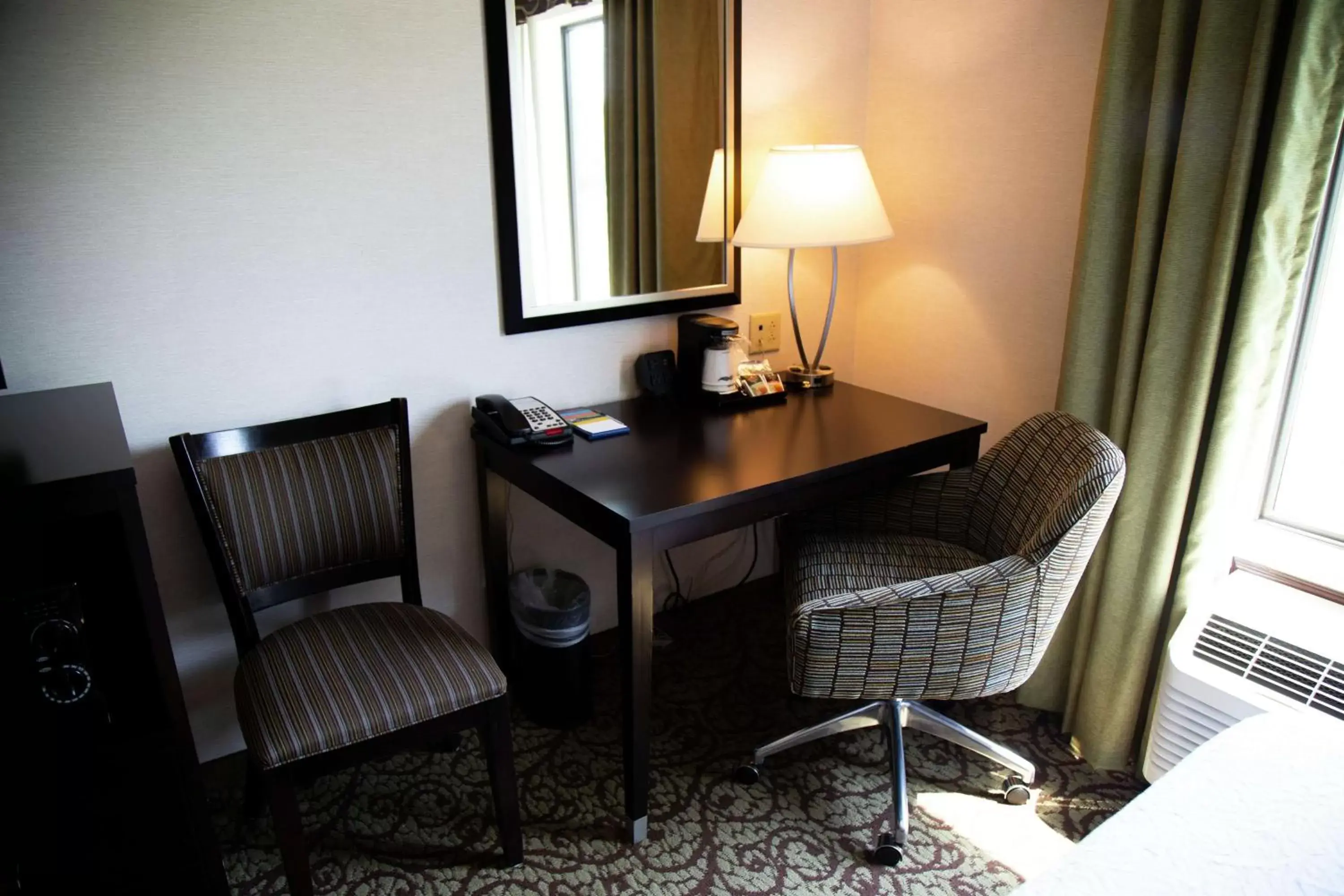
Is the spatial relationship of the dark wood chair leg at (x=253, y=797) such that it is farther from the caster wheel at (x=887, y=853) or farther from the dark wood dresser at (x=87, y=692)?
the caster wheel at (x=887, y=853)

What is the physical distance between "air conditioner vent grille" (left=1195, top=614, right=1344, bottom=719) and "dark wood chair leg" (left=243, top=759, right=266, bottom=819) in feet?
6.42

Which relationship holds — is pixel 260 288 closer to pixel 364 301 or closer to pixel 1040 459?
pixel 364 301

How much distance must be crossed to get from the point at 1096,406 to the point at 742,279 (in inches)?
39.3

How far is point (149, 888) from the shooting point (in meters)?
1.43

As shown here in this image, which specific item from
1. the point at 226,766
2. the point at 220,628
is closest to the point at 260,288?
the point at 220,628

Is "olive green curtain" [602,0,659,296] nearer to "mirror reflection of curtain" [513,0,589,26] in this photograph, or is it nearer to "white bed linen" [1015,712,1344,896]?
"mirror reflection of curtain" [513,0,589,26]

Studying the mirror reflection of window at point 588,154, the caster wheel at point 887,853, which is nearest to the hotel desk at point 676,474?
the mirror reflection of window at point 588,154

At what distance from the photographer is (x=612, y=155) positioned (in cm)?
216

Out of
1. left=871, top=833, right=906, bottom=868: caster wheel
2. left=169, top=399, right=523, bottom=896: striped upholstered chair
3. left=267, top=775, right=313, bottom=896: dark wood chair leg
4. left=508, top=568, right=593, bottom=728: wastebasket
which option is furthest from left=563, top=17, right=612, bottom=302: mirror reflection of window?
left=871, top=833, right=906, bottom=868: caster wheel

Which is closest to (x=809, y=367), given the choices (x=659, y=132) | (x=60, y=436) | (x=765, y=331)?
(x=765, y=331)

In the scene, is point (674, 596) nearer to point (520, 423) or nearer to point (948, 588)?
point (520, 423)

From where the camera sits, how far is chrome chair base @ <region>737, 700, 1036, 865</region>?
6.30 feet

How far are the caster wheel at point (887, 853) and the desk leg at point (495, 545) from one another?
1.00 meters

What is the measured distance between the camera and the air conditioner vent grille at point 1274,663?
5.41 ft
